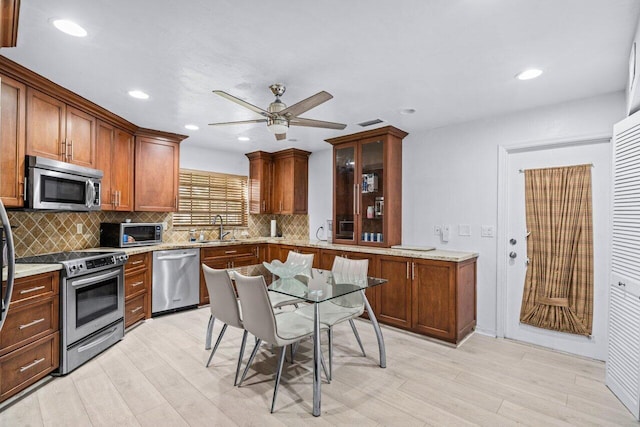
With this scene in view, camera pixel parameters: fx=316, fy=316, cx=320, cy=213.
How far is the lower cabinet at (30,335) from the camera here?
7.13 feet

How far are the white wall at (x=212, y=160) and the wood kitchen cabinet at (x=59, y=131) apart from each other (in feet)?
5.12

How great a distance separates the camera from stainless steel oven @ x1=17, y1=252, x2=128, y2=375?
8.48ft

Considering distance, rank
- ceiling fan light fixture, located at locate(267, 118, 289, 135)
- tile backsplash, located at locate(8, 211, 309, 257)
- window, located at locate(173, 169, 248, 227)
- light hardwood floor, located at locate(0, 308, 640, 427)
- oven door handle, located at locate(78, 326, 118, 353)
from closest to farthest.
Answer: light hardwood floor, located at locate(0, 308, 640, 427) → ceiling fan light fixture, located at locate(267, 118, 289, 135) → oven door handle, located at locate(78, 326, 118, 353) → tile backsplash, located at locate(8, 211, 309, 257) → window, located at locate(173, 169, 248, 227)

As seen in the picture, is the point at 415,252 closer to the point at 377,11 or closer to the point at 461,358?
the point at 461,358

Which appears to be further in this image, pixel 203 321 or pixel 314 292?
pixel 203 321

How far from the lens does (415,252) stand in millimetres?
3510

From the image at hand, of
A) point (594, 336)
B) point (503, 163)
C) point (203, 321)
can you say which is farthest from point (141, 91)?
point (594, 336)

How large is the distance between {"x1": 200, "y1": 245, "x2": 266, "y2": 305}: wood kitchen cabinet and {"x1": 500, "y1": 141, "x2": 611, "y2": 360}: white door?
3.40 m

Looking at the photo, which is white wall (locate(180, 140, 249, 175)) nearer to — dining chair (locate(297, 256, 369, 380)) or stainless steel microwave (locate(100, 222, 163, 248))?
stainless steel microwave (locate(100, 222, 163, 248))

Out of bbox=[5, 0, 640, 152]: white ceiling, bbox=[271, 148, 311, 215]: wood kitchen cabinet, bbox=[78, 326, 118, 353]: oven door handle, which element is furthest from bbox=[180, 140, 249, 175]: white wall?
bbox=[78, 326, 118, 353]: oven door handle

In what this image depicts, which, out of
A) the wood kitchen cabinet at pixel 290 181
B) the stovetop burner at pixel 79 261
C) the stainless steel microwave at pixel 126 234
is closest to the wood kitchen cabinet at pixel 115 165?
the stainless steel microwave at pixel 126 234

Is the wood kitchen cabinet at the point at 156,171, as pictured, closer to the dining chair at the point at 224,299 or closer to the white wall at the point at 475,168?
the dining chair at the point at 224,299

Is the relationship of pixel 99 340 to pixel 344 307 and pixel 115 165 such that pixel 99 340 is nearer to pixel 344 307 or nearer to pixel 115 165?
pixel 115 165

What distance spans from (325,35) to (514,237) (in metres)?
2.86
